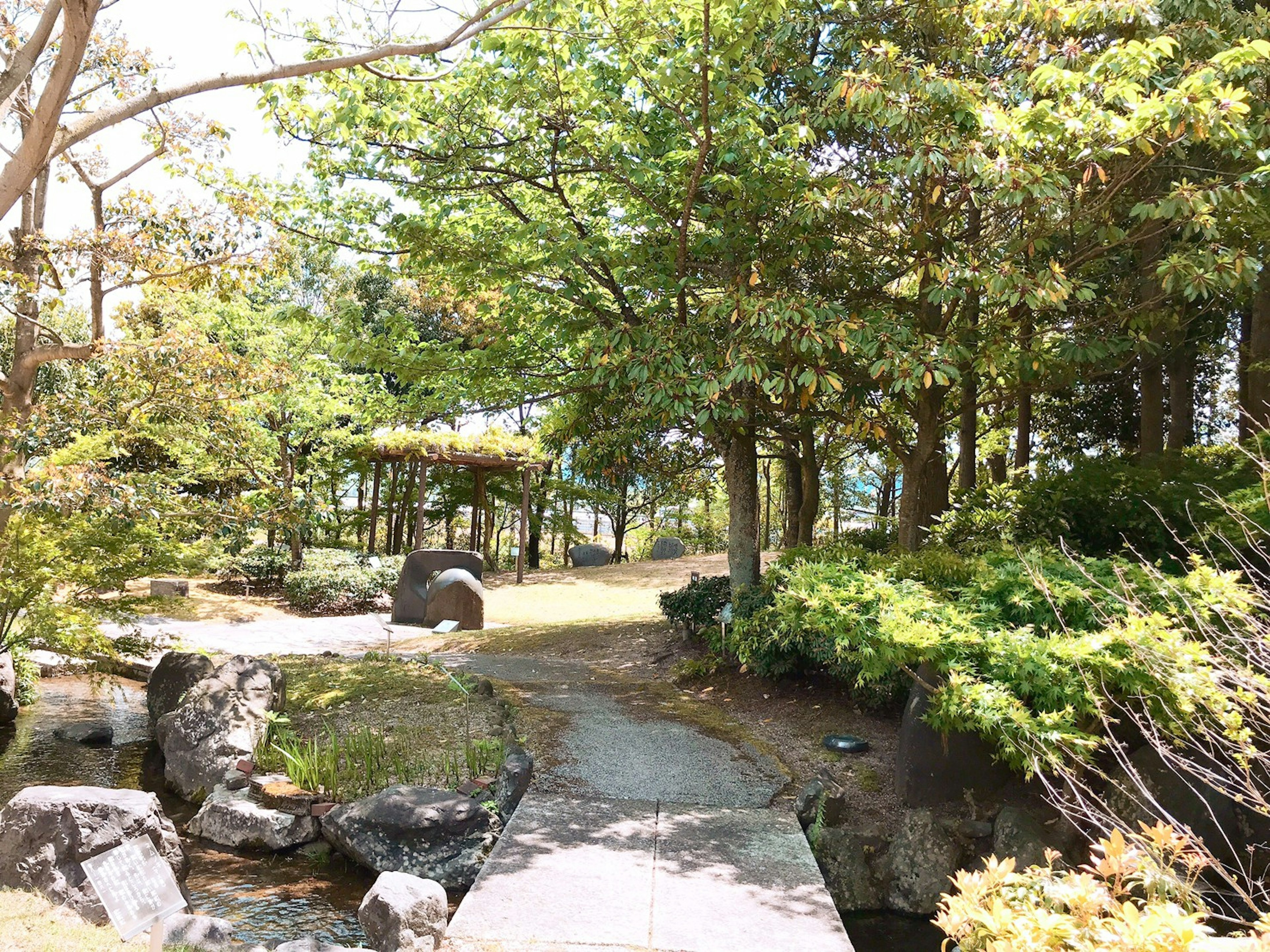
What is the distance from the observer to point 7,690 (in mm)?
8875

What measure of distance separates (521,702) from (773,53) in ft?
19.7

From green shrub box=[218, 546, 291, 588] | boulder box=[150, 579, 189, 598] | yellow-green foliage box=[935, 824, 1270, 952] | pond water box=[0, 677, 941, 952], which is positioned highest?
green shrub box=[218, 546, 291, 588]

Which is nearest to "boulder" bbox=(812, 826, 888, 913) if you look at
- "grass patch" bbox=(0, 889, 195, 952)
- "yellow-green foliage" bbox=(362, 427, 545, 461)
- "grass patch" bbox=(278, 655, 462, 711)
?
"grass patch" bbox=(0, 889, 195, 952)

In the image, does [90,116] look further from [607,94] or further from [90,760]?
[90,760]

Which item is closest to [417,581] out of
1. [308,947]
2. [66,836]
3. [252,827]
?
[252,827]

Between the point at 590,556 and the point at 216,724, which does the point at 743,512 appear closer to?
the point at 216,724

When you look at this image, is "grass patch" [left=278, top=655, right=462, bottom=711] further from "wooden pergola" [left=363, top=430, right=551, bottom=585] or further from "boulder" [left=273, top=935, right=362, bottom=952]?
"wooden pergola" [left=363, top=430, right=551, bottom=585]

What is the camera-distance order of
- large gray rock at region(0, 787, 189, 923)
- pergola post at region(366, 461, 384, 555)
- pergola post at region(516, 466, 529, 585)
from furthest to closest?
pergola post at region(366, 461, 384, 555) → pergola post at region(516, 466, 529, 585) → large gray rock at region(0, 787, 189, 923)

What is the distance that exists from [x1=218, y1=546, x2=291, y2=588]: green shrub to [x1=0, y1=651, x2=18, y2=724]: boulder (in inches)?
353

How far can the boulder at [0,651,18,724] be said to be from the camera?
880 cm

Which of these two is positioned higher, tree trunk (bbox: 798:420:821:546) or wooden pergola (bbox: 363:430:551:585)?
wooden pergola (bbox: 363:430:551:585)

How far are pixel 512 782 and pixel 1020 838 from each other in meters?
3.04

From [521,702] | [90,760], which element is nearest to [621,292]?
[521,702]

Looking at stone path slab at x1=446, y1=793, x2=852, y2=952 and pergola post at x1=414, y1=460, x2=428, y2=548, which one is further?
pergola post at x1=414, y1=460, x2=428, y2=548
